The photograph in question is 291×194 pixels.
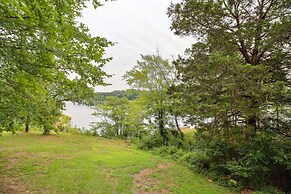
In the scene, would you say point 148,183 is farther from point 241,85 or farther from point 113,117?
point 113,117

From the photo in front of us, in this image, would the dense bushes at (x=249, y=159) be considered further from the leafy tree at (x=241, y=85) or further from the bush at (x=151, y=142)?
the bush at (x=151, y=142)

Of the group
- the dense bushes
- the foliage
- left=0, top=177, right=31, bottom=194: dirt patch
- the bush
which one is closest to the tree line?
the dense bushes

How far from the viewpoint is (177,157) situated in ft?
32.9

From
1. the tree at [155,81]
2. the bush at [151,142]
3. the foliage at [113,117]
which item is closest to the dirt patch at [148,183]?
the bush at [151,142]

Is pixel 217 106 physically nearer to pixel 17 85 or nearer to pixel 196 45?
pixel 196 45

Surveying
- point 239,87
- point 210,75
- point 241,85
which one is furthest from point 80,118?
point 241,85

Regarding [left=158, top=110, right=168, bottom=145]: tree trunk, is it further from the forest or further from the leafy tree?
the leafy tree

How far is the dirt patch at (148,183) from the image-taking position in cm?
606

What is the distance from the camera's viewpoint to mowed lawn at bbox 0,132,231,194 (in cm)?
605

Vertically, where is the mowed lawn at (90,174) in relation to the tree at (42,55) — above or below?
below

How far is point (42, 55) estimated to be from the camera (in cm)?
342

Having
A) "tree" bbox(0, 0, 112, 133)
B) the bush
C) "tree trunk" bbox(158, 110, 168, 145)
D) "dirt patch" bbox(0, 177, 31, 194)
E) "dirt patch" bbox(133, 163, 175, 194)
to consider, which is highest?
"tree" bbox(0, 0, 112, 133)

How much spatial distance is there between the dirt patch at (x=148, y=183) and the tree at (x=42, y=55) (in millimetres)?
3653

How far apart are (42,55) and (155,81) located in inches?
393
